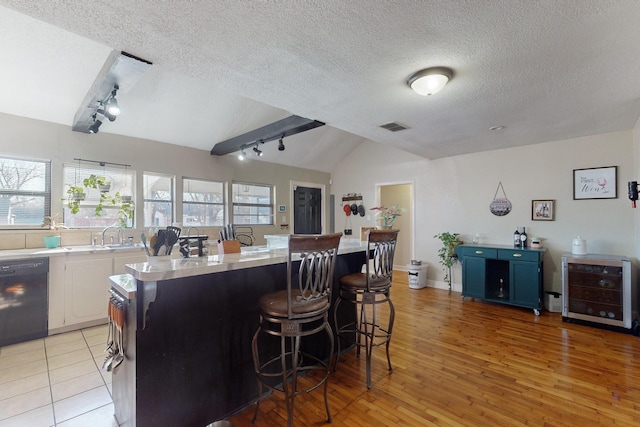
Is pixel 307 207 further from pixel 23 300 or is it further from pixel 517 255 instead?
pixel 23 300

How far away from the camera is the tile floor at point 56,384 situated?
1.85 meters

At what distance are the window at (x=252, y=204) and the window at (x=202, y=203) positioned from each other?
32 cm

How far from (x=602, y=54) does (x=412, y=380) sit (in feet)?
8.84

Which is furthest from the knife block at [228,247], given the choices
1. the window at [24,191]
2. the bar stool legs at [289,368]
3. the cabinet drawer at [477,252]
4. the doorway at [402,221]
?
the doorway at [402,221]

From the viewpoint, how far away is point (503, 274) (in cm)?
446

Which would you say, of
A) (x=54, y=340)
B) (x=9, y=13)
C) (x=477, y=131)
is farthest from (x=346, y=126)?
(x=54, y=340)

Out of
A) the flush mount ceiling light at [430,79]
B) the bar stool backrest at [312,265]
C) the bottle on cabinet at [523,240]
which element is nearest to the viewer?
the bar stool backrest at [312,265]

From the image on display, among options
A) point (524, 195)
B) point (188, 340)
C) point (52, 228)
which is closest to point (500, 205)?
point (524, 195)

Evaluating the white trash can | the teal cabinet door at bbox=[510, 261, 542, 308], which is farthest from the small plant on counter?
the teal cabinet door at bbox=[510, 261, 542, 308]

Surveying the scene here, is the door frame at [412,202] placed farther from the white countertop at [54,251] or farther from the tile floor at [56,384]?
the tile floor at [56,384]

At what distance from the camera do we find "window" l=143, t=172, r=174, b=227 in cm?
460

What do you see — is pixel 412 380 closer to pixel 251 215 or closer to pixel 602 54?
pixel 602 54

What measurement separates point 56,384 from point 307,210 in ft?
17.6

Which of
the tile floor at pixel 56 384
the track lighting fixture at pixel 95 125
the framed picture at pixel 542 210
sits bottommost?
the tile floor at pixel 56 384
